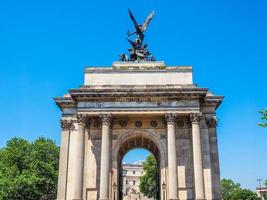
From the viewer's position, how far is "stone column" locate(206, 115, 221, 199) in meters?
31.2

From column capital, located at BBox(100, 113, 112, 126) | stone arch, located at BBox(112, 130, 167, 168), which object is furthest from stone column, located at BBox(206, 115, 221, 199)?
column capital, located at BBox(100, 113, 112, 126)

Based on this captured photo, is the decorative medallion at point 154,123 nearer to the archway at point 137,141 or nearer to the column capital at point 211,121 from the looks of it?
the archway at point 137,141

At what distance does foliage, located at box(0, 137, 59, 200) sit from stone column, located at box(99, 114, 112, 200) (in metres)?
19.0

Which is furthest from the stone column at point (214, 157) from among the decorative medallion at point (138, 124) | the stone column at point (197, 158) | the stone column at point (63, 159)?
the stone column at point (63, 159)

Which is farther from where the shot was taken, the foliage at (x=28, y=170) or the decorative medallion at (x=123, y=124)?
the foliage at (x=28, y=170)

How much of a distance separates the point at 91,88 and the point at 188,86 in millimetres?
9255

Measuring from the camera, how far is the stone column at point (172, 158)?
29.0 meters

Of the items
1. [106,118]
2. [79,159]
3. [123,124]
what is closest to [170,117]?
[123,124]

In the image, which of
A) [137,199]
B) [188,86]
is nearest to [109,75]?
[188,86]

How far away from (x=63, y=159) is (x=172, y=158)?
1039cm

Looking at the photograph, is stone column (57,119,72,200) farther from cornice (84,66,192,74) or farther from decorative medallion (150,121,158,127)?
decorative medallion (150,121,158,127)

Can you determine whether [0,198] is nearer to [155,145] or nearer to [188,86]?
[155,145]

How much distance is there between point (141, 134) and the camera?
32969 millimetres

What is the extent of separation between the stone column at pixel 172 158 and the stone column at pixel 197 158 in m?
1.76
